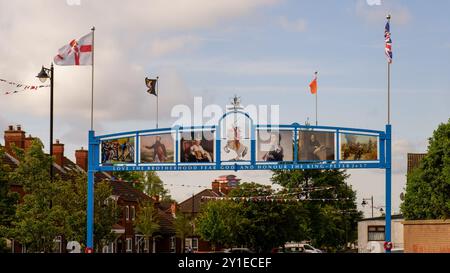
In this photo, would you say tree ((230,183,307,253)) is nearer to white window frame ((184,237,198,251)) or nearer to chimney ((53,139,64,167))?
chimney ((53,139,64,167))

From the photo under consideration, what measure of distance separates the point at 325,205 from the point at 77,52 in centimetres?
6365

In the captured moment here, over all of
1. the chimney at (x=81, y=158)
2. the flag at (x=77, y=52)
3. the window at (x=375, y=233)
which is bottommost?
the window at (x=375, y=233)

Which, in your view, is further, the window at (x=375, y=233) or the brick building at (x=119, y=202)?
the window at (x=375, y=233)

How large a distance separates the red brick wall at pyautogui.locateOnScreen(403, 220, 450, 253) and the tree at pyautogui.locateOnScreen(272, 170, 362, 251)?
114ft

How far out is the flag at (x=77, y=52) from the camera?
4634cm

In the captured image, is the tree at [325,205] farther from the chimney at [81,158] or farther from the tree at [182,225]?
the chimney at [81,158]

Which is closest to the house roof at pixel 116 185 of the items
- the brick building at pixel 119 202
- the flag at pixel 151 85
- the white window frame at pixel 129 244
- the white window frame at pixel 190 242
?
the brick building at pixel 119 202

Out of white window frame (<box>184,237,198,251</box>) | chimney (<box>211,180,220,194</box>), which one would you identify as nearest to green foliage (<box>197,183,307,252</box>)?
white window frame (<box>184,237,198,251</box>)

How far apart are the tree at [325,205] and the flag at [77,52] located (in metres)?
50.3

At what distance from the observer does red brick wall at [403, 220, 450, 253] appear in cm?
5493

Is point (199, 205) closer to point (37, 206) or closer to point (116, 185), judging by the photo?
point (116, 185)

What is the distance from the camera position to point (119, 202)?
87.5m
